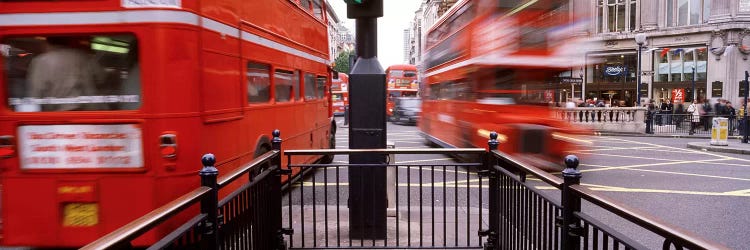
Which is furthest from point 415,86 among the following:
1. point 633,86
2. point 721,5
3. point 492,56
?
point 492,56

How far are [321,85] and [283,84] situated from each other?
141 inches

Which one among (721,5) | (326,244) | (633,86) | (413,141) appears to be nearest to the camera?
(326,244)

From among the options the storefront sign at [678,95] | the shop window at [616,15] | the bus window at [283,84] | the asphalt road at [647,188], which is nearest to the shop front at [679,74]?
the storefront sign at [678,95]

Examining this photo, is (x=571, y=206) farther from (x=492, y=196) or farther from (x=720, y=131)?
(x=720, y=131)

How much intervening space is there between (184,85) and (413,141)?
14.2 meters

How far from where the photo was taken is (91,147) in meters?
4.71

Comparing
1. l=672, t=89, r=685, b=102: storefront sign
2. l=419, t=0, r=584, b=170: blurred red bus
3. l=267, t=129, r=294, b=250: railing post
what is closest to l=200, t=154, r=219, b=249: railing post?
l=267, t=129, r=294, b=250: railing post

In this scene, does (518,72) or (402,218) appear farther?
(518,72)

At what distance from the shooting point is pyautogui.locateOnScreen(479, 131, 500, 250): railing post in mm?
4633

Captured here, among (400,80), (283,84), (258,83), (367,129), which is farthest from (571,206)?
(400,80)

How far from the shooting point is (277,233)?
15.6 feet

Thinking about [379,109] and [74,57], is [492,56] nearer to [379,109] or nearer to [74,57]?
[379,109]

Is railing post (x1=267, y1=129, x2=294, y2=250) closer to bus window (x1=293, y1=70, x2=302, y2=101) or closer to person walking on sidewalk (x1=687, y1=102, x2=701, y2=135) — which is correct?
bus window (x1=293, y1=70, x2=302, y2=101)

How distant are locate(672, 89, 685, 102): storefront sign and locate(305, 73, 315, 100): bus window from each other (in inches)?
1250
